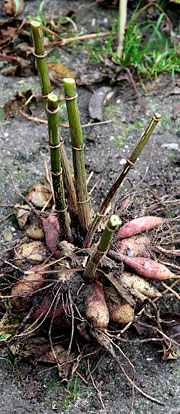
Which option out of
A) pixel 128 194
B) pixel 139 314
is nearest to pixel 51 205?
pixel 128 194

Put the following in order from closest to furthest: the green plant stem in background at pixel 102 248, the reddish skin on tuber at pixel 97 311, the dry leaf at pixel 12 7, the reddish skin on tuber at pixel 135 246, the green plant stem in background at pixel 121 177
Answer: the green plant stem in background at pixel 102 248, the green plant stem in background at pixel 121 177, the reddish skin on tuber at pixel 97 311, the reddish skin on tuber at pixel 135 246, the dry leaf at pixel 12 7

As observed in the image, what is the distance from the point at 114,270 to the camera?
→ 1.28 m

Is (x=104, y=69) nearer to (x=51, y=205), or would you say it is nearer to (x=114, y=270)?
(x=51, y=205)

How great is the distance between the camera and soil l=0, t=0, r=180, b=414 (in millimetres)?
1255

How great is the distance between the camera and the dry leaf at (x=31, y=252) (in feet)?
4.36

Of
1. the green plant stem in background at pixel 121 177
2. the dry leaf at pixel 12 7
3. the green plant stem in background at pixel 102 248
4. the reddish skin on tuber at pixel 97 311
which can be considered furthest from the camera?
the dry leaf at pixel 12 7

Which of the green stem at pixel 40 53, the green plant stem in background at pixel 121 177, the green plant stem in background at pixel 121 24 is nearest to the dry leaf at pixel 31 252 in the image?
the green plant stem in background at pixel 121 177

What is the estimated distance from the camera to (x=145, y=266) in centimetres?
130

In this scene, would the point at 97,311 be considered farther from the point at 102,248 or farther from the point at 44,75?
the point at 44,75

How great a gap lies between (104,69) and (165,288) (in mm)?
1215

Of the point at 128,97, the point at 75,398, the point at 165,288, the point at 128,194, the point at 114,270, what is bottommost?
the point at 75,398

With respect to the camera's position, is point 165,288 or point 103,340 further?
point 165,288

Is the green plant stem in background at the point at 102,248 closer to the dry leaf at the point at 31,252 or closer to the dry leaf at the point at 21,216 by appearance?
the dry leaf at the point at 31,252

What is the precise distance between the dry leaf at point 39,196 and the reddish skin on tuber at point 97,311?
0.47 meters
